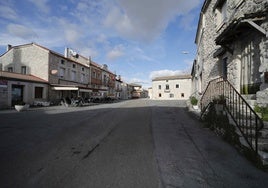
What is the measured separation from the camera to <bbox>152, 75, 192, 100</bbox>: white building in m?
52.6

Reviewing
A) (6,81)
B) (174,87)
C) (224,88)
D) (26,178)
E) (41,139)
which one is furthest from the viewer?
(174,87)

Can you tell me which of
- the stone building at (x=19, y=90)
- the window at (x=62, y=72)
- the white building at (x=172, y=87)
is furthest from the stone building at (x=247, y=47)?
the white building at (x=172, y=87)

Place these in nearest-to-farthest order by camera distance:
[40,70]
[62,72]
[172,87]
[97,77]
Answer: [40,70]
[62,72]
[97,77]
[172,87]

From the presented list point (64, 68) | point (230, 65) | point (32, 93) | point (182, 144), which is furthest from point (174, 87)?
point (182, 144)

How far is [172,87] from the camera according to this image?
54.2 meters

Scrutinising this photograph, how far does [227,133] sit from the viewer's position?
526 cm

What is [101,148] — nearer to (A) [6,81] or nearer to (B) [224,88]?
(B) [224,88]

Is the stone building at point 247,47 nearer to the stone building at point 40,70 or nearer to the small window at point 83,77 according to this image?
the stone building at point 40,70

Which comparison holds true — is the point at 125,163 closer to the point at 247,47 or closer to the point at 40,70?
the point at 247,47

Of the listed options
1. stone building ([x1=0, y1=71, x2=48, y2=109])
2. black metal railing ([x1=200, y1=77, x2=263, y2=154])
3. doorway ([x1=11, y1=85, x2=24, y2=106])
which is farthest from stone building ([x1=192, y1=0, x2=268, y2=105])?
doorway ([x1=11, y1=85, x2=24, y2=106])

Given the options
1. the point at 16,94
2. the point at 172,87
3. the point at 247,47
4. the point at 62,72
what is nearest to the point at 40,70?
the point at 62,72

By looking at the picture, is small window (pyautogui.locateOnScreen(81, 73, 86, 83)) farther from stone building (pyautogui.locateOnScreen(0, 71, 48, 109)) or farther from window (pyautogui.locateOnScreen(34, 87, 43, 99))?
window (pyautogui.locateOnScreen(34, 87, 43, 99))

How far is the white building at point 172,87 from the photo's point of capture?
52.6 meters

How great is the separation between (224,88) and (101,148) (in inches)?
202
